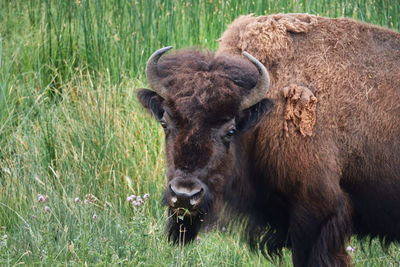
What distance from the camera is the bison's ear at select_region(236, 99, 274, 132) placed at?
430cm

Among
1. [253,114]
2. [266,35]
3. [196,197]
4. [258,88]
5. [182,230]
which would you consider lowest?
[182,230]

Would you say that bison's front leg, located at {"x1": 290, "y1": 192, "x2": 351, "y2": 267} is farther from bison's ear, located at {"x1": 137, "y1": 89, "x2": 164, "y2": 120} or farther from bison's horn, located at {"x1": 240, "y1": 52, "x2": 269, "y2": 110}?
bison's ear, located at {"x1": 137, "y1": 89, "x2": 164, "y2": 120}

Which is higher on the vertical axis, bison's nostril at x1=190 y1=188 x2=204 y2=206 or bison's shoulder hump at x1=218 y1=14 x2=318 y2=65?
bison's shoulder hump at x1=218 y1=14 x2=318 y2=65

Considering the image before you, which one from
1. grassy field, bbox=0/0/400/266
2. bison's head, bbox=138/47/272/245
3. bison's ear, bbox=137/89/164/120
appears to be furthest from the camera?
bison's ear, bbox=137/89/164/120

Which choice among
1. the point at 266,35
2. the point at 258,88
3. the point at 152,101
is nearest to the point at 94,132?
the point at 152,101

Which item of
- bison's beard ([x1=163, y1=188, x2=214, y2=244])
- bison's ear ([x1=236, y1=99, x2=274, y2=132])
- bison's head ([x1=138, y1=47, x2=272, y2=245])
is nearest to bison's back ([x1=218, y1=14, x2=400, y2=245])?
bison's ear ([x1=236, y1=99, x2=274, y2=132])

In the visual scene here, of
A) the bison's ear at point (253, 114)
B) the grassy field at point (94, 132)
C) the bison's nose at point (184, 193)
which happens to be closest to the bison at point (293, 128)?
the bison's ear at point (253, 114)

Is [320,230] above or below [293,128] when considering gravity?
below

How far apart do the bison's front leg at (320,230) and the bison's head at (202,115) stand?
58cm

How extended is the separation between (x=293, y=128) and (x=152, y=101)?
1.03 m

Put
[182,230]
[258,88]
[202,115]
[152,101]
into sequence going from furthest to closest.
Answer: [182,230] < [152,101] < [258,88] < [202,115]

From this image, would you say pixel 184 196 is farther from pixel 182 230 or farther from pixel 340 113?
pixel 340 113

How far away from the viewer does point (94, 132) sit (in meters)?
5.95

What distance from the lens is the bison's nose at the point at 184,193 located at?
3.85 m
